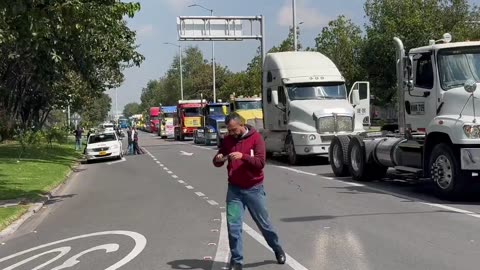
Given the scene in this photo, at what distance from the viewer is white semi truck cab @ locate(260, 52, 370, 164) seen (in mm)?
21109

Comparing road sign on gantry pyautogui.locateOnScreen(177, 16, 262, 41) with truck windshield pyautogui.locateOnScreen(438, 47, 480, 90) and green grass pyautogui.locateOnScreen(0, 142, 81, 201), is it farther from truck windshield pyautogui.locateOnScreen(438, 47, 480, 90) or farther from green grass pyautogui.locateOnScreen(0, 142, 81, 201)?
truck windshield pyautogui.locateOnScreen(438, 47, 480, 90)

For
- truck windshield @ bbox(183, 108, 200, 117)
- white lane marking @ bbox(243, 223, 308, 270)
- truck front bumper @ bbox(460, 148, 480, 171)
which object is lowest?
white lane marking @ bbox(243, 223, 308, 270)

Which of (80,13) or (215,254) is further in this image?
(80,13)

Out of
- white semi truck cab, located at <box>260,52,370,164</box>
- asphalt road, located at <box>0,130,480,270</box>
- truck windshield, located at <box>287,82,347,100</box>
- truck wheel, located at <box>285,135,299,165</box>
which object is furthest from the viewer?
truck windshield, located at <box>287,82,347,100</box>

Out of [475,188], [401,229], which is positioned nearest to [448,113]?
[475,188]

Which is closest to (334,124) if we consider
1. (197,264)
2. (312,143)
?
(312,143)

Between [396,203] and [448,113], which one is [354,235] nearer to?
[396,203]

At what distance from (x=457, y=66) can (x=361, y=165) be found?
4.25 m

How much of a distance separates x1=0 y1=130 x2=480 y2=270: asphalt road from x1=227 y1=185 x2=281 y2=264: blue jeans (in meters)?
0.54

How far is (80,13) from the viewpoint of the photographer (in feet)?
41.3

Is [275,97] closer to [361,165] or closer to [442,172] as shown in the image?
[361,165]

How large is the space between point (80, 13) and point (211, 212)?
189 inches

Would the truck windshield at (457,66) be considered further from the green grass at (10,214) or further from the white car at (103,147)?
the white car at (103,147)

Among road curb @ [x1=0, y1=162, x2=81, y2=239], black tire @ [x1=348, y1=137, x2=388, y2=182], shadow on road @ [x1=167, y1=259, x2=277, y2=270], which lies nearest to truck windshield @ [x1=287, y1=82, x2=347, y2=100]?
black tire @ [x1=348, y1=137, x2=388, y2=182]
